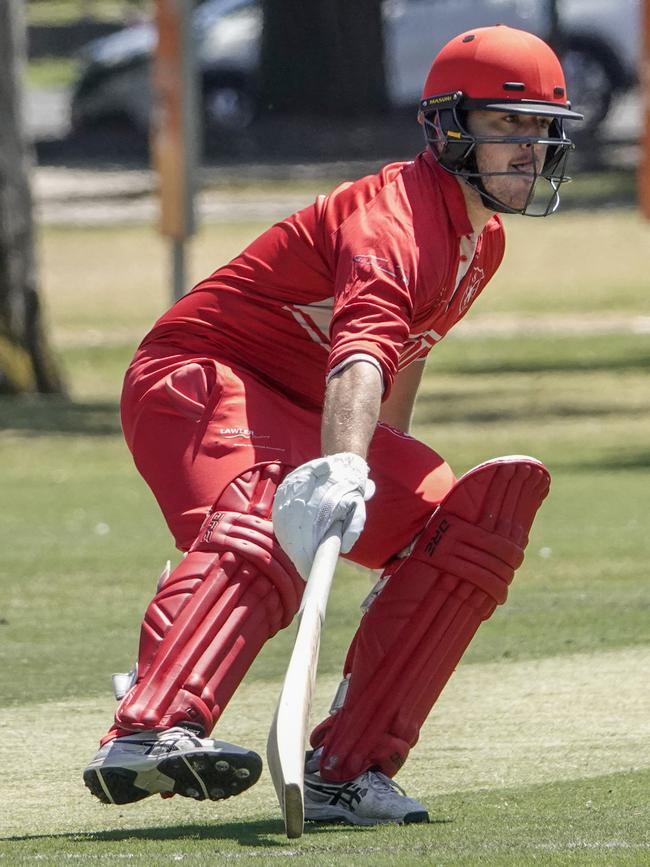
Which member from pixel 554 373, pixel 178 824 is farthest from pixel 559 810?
pixel 554 373

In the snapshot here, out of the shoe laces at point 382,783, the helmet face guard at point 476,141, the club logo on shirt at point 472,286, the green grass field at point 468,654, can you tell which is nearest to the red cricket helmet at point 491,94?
the helmet face guard at point 476,141

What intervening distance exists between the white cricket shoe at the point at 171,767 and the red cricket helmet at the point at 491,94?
1417 mm

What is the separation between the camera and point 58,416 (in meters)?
15.1

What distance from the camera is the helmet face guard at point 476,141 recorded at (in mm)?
4730

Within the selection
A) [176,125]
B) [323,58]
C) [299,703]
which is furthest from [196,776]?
[323,58]

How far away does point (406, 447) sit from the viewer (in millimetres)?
4941

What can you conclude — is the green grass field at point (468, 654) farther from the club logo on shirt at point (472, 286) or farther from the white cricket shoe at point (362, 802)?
the club logo on shirt at point (472, 286)

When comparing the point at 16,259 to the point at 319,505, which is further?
the point at 16,259

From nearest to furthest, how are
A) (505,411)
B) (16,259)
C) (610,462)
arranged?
(610,462) → (505,411) → (16,259)

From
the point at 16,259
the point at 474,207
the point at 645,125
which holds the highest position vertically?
the point at 474,207

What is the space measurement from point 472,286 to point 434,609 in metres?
0.80

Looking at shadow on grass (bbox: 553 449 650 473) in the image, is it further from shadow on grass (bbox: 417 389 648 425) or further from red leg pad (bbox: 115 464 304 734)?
red leg pad (bbox: 115 464 304 734)

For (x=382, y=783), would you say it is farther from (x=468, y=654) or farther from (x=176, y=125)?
(x=176, y=125)

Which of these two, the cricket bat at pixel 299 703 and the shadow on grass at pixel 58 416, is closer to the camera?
the cricket bat at pixel 299 703
